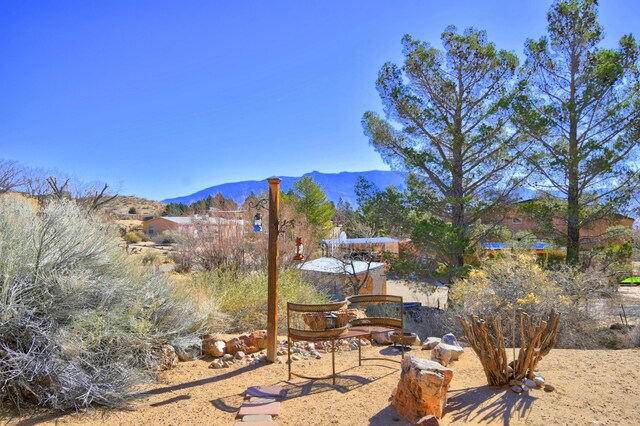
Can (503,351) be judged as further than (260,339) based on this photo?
No

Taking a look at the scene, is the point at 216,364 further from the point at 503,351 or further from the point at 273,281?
the point at 503,351

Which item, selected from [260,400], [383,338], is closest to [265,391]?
[260,400]

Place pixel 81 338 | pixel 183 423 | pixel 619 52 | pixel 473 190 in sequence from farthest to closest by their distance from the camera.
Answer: pixel 473 190, pixel 619 52, pixel 81 338, pixel 183 423

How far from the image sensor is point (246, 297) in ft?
22.9

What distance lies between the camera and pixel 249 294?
7.10m

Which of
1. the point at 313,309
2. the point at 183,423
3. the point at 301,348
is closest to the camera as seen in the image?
the point at 183,423

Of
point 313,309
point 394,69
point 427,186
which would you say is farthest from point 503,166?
point 313,309

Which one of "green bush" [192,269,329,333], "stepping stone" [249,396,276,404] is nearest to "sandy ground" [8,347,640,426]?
"stepping stone" [249,396,276,404]

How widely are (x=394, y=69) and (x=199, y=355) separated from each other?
1102cm

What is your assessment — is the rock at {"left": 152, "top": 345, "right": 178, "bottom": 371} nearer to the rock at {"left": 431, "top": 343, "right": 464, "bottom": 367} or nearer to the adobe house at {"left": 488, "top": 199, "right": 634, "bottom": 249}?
the rock at {"left": 431, "top": 343, "right": 464, "bottom": 367}

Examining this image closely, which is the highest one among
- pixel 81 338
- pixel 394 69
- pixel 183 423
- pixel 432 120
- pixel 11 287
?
pixel 394 69

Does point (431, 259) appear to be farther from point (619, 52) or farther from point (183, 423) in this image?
point (183, 423)

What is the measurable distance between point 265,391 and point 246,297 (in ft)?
9.12

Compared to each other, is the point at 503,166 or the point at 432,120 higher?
the point at 432,120
